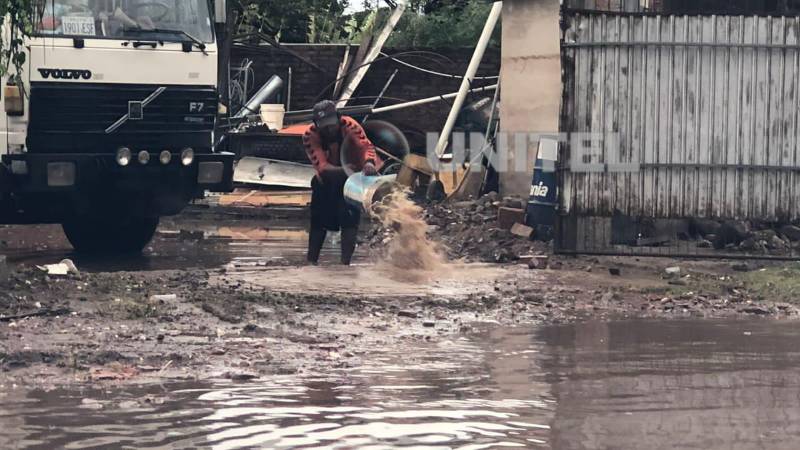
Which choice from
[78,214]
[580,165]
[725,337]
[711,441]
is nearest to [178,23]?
[78,214]

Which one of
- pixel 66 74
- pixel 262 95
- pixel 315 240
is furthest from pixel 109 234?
pixel 262 95

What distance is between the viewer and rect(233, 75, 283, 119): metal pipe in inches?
816

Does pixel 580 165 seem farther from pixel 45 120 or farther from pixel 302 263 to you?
pixel 45 120

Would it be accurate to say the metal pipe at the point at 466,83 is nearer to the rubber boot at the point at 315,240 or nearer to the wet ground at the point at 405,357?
the rubber boot at the point at 315,240

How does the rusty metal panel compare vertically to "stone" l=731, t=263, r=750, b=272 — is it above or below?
above

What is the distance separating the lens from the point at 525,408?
21.5ft

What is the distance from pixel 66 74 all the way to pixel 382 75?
33.8 feet

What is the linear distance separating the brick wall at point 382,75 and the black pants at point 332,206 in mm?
9147

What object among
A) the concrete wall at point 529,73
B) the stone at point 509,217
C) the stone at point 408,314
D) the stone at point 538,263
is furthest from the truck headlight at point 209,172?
the stone at point 408,314

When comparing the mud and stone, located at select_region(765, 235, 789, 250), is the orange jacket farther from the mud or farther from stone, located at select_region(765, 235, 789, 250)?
stone, located at select_region(765, 235, 789, 250)

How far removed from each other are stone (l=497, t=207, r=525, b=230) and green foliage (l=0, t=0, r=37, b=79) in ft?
16.4

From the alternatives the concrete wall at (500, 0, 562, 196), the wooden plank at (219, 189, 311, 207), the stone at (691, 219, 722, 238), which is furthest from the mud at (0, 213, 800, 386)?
the wooden plank at (219, 189, 311, 207)

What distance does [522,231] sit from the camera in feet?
43.6

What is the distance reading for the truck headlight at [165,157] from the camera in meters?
12.8
